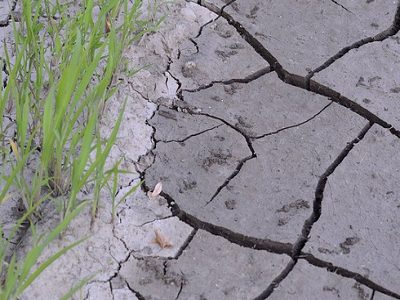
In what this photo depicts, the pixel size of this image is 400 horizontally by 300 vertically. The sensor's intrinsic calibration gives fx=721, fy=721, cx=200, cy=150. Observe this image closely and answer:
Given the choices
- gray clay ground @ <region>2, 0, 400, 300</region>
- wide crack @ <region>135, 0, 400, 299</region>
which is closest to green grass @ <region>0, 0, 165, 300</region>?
gray clay ground @ <region>2, 0, 400, 300</region>

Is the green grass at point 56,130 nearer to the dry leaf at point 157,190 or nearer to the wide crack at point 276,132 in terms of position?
the dry leaf at point 157,190

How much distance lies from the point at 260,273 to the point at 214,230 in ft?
0.82

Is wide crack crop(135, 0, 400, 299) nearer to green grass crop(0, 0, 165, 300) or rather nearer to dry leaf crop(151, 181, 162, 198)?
dry leaf crop(151, 181, 162, 198)

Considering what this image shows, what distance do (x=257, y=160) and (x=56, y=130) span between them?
0.94m

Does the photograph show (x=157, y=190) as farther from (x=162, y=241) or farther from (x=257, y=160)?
(x=257, y=160)

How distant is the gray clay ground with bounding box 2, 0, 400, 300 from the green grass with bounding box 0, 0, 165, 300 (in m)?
0.13

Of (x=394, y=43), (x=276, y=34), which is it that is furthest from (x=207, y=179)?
(x=394, y=43)

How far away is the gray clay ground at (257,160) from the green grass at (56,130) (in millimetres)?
130

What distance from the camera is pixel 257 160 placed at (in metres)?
2.97

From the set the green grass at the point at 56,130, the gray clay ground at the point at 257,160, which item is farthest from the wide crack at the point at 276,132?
the green grass at the point at 56,130

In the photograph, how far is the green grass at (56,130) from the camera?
2308mm

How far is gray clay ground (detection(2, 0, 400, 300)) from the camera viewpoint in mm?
2516

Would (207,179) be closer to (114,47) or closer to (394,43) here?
(114,47)

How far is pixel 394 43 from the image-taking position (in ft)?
11.8
